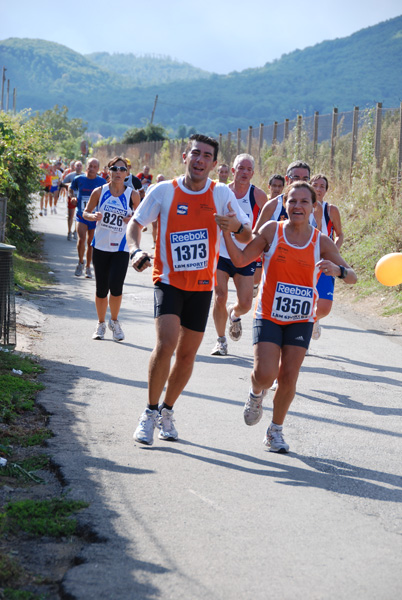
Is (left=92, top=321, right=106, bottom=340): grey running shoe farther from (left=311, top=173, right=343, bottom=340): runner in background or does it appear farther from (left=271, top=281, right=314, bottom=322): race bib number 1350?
(left=271, top=281, right=314, bottom=322): race bib number 1350

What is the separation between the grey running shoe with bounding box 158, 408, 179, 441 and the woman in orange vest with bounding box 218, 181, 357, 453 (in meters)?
0.60

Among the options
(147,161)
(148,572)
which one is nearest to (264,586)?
(148,572)

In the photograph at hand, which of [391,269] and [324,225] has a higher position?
[324,225]

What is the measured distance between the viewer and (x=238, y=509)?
4773 millimetres

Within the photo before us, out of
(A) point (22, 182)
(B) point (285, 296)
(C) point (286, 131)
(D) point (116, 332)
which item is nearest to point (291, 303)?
(B) point (285, 296)

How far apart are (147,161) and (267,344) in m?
54.9

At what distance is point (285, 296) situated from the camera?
19.8ft

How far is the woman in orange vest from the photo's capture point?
5.98m

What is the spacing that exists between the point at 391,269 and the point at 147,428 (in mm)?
4114

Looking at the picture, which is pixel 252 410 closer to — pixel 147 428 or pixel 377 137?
pixel 147 428

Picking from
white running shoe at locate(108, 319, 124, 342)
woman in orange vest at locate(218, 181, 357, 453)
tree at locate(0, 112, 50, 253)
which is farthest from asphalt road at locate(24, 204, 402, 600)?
tree at locate(0, 112, 50, 253)

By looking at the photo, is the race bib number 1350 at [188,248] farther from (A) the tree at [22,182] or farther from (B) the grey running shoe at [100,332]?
(A) the tree at [22,182]

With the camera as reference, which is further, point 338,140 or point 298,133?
point 298,133

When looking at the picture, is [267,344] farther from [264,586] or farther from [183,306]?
[264,586]
